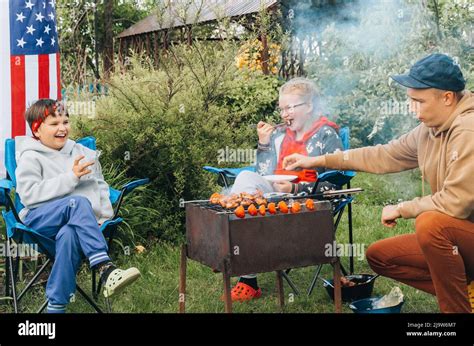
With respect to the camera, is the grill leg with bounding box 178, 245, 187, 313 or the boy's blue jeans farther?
the grill leg with bounding box 178, 245, 187, 313

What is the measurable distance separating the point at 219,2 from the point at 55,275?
234 cm

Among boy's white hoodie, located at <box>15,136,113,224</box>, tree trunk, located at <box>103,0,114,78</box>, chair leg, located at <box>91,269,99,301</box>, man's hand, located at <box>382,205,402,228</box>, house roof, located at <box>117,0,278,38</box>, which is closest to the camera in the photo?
man's hand, located at <box>382,205,402,228</box>

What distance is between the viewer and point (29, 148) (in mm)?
3307

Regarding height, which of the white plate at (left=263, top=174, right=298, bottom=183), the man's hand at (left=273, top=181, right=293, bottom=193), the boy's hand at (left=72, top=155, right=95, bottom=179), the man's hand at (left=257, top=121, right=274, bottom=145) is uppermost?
the man's hand at (left=257, top=121, right=274, bottom=145)

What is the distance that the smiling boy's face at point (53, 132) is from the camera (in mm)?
3324

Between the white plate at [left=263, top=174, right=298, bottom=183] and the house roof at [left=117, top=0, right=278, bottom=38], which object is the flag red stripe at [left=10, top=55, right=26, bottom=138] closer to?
the house roof at [left=117, top=0, right=278, bottom=38]

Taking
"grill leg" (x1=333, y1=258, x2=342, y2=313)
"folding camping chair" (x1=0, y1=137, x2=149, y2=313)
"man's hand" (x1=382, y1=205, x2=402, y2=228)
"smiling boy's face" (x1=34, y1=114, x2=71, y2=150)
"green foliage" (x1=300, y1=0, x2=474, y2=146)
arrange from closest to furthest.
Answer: "man's hand" (x1=382, y1=205, x2=402, y2=228), "grill leg" (x1=333, y1=258, x2=342, y2=313), "folding camping chair" (x1=0, y1=137, x2=149, y2=313), "smiling boy's face" (x1=34, y1=114, x2=71, y2=150), "green foliage" (x1=300, y1=0, x2=474, y2=146)

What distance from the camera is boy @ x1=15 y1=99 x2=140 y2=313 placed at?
302 centimetres

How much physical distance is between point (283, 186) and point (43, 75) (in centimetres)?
160

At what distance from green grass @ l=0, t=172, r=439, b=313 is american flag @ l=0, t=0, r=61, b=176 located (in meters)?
1.03

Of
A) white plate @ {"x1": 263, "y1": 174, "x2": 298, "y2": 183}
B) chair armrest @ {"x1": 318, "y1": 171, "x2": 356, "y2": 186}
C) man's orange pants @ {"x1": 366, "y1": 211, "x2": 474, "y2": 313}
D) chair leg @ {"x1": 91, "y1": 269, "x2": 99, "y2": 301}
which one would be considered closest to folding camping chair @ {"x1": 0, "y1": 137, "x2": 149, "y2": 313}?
chair leg @ {"x1": 91, "y1": 269, "x2": 99, "y2": 301}

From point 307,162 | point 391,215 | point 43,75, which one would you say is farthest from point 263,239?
point 43,75

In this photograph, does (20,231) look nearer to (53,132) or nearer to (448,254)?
(53,132)
